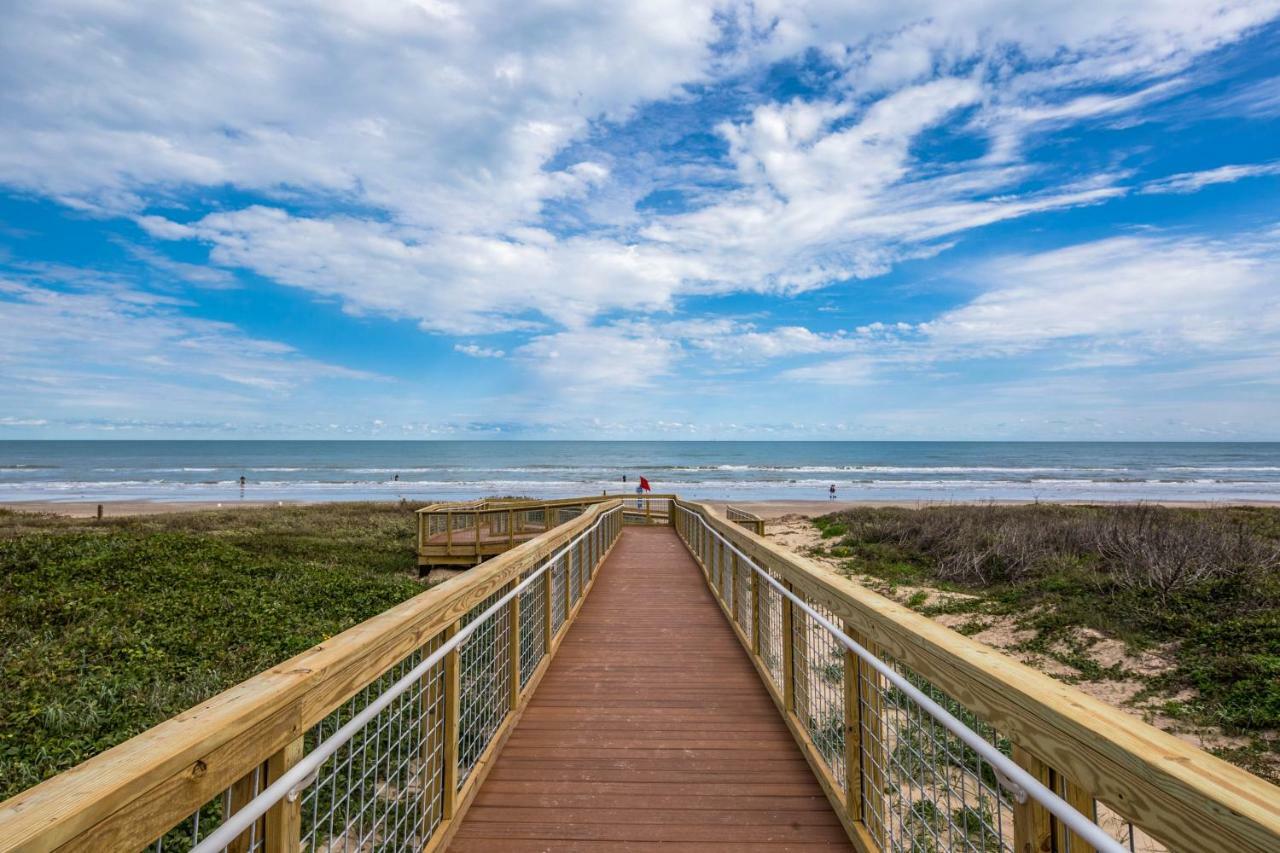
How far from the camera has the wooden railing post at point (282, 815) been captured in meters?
1.65

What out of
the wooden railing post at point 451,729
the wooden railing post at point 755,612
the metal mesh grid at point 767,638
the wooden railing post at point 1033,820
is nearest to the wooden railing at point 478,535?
the wooden railing post at point 755,612

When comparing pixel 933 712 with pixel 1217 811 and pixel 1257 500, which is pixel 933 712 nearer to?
pixel 1217 811

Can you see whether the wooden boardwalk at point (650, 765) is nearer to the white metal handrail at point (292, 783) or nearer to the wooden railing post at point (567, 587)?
the wooden railing post at point (567, 587)

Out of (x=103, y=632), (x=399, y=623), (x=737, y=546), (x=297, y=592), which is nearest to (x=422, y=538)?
(x=297, y=592)

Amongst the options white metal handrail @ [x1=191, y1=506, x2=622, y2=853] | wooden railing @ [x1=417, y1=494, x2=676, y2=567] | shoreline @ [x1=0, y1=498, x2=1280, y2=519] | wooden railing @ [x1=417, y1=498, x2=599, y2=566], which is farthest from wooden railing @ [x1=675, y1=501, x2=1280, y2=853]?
shoreline @ [x1=0, y1=498, x2=1280, y2=519]

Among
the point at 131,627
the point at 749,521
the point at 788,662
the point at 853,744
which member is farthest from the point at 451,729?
the point at 749,521

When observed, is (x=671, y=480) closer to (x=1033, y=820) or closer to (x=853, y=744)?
(x=853, y=744)

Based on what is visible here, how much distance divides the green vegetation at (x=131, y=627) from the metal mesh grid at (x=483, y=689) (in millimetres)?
2615

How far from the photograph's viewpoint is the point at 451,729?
2891 mm

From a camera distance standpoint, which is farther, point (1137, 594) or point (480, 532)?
point (480, 532)

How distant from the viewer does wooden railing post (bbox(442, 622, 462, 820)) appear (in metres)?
2.86

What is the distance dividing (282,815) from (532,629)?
3.74 meters

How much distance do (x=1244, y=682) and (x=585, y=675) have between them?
6.08 m

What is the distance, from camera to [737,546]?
6133mm
